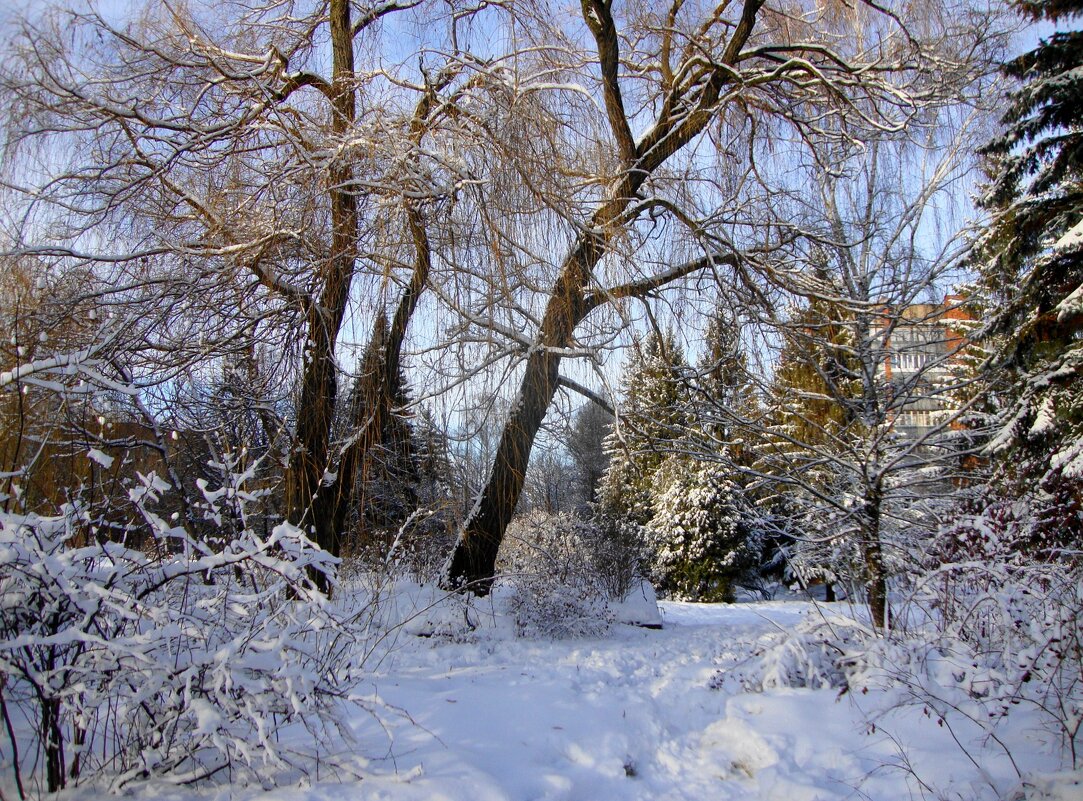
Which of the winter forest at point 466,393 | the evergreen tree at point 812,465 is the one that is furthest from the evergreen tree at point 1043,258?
the evergreen tree at point 812,465

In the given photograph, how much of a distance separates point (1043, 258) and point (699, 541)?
34.1ft

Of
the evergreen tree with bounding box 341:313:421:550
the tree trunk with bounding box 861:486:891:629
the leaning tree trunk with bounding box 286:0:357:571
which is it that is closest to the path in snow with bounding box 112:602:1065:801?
the tree trunk with bounding box 861:486:891:629

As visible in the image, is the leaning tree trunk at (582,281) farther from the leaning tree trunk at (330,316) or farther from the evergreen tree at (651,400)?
the leaning tree trunk at (330,316)

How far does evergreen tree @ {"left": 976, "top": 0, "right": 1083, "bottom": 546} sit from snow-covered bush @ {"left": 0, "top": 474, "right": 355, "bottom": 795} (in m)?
7.99

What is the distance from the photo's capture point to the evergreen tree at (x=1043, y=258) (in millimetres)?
7949

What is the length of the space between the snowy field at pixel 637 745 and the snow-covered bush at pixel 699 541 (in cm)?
1202

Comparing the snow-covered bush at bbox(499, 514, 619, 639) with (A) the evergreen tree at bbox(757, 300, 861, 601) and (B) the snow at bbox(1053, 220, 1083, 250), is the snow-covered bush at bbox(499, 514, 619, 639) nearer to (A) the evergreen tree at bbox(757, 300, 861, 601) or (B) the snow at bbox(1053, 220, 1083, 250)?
(A) the evergreen tree at bbox(757, 300, 861, 601)

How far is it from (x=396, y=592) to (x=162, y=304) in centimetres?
363

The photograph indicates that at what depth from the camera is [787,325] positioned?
5.27 meters

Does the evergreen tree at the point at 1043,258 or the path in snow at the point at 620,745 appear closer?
the path in snow at the point at 620,745

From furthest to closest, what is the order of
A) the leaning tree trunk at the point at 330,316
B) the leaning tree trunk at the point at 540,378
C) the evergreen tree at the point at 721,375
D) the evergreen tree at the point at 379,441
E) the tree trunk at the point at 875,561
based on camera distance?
the evergreen tree at the point at 721,375 → the tree trunk at the point at 875,561 → the evergreen tree at the point at 379,441 → the leaning tree trunk at the point at 540,378 → the leaning tree trunk at the point at 330,316

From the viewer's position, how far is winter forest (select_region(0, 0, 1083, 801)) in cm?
235

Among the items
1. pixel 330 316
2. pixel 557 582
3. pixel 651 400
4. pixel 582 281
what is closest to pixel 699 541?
pixel 557 582

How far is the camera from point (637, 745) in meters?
3.68
